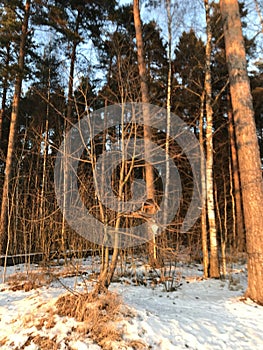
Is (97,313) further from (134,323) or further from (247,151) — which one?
(247,151)

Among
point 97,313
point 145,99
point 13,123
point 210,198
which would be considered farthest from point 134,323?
point 13,123

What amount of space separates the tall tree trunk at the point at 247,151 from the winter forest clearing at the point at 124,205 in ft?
0.06

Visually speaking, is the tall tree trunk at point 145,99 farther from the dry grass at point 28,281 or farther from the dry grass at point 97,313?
the dry grass at point 97,313

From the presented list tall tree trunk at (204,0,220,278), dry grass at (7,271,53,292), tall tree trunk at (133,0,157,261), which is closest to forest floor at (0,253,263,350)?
dry grass at (7,271,53,292)

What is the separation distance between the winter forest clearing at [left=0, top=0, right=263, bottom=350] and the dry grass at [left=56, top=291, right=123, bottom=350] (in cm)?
1

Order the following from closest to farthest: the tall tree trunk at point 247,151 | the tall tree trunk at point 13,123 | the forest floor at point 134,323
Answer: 1. the forest floor at point 134,323
2. the tall tree trunk at point 247,151
3. the tall tree trunk at point 13,123

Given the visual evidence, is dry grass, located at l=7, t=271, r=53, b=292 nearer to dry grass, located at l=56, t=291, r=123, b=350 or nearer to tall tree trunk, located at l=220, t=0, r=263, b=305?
dry grass, located at l=56, t=291, r=123, b=350

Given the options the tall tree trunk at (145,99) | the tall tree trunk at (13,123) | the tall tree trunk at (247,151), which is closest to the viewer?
the tall tree trunk at (247,151)

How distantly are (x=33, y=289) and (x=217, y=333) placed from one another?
11.0 ft

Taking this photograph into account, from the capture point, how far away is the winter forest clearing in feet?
10.2

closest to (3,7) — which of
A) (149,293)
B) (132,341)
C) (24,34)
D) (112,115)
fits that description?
(24,34)

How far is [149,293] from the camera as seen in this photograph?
4.98 meters

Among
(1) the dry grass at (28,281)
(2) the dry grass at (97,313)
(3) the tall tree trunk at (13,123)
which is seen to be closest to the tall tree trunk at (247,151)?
(2) the dry grass at (97,313)

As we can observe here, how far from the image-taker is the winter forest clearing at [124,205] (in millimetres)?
3119
